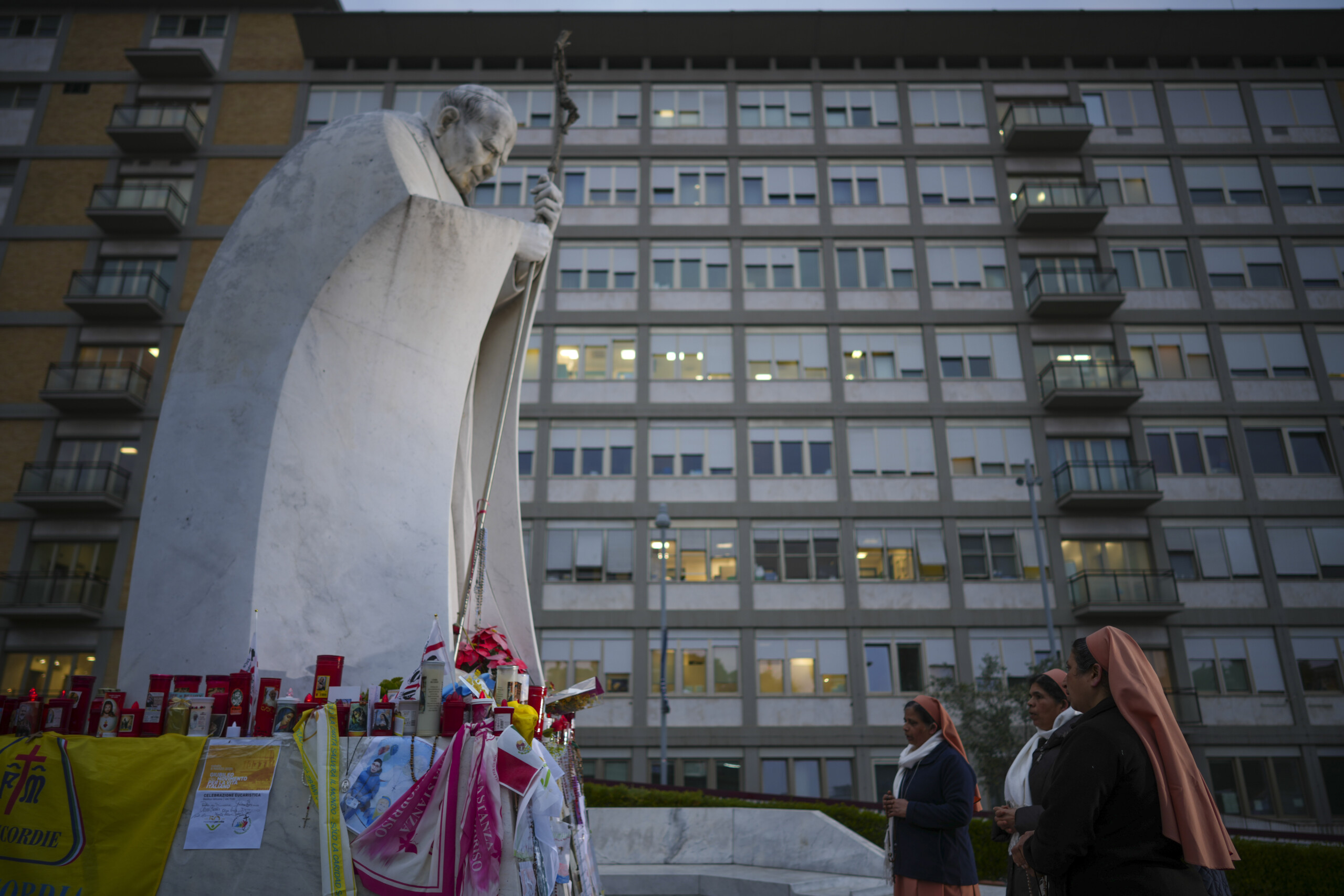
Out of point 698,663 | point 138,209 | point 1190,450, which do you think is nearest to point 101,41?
point 138,209

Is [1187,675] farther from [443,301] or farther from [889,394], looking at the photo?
[443,301]

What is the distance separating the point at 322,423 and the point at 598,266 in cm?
2533

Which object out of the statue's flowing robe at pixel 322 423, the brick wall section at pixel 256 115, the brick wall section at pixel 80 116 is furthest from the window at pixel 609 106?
the statue's flowing robe at pixel 322 423

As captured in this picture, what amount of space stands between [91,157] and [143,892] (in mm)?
34785

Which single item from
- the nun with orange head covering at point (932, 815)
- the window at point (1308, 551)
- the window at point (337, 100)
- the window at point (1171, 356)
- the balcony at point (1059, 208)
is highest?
the window at point (337, 100)

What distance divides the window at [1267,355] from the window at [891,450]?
10706 millimetres

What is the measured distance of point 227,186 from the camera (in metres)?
30.2

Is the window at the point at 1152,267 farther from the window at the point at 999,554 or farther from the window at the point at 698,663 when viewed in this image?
the window at the point at 698,663

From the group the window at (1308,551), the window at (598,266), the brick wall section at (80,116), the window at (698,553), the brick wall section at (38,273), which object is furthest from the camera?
the brick wall section at (80,116)

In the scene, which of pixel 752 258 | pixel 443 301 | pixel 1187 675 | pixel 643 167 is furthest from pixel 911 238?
pixel 443 301

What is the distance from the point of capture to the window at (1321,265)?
29203 millimetres

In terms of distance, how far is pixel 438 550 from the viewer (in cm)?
547

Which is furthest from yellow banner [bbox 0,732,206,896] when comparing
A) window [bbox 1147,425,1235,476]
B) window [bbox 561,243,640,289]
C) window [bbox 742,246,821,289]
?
window [bbox 1147,425,1235,476]

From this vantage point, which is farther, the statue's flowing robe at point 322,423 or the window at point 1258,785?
the window at point 1258,785
